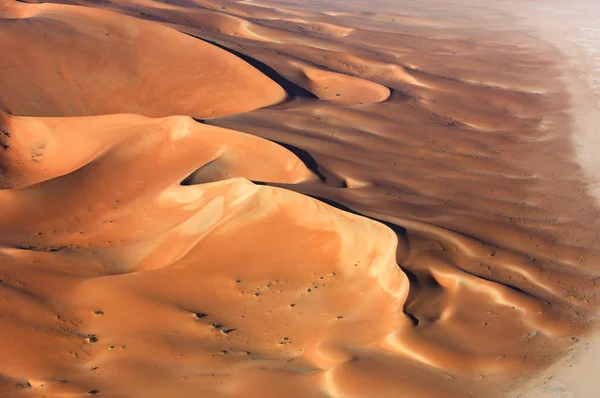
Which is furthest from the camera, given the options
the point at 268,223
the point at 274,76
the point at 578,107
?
the point at 578,107

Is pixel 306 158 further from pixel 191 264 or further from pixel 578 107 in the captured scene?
pixel 578 107

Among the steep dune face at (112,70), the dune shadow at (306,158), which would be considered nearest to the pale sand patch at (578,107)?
the dune shadow at (306,158)

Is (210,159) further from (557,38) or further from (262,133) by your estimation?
(557,38)

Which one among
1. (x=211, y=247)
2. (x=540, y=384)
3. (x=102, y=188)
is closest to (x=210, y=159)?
(x=102, y=188)

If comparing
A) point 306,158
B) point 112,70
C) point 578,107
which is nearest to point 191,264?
point 306,158

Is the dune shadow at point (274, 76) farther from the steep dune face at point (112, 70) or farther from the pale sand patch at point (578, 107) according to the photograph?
the pale sand patch at point (578, 107)

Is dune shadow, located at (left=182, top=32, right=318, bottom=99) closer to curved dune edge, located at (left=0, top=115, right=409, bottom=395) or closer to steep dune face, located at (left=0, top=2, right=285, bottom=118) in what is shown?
steep dune face, located at (left=0, top=2, right=285, bottom=118)

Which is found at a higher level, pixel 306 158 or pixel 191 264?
pixel 306 158
